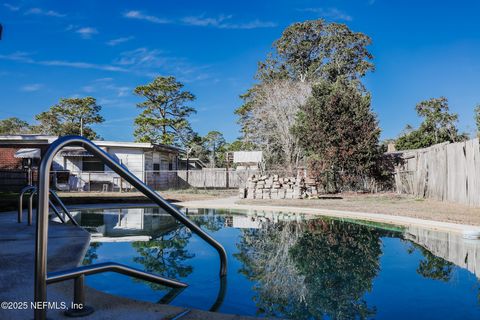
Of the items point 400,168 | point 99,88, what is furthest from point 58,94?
point 400,168

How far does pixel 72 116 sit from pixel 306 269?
33.4m

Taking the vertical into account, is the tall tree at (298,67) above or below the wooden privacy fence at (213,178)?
above

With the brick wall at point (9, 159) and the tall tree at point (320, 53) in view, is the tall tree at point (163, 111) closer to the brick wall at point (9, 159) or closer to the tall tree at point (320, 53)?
the tall tree at point (320, 53)

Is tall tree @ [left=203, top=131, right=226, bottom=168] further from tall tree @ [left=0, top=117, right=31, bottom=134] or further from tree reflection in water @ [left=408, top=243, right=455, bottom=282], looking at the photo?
tree reflection in water @ [left=408, top=243, right=455, bottom=282]

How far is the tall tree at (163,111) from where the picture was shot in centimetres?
3058

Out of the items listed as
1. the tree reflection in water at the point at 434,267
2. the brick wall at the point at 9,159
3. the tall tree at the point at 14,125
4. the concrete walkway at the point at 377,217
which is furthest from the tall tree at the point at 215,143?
the tree reflection in water at the point at 434,267

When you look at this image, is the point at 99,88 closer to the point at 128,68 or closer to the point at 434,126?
the point at 128,68

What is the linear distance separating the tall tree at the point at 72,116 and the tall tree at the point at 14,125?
816 cm

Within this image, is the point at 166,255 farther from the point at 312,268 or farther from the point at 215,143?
the point at 215,143

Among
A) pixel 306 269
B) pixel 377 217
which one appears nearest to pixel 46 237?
pixel 306 269

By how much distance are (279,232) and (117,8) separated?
25970mm

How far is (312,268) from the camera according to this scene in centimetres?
446

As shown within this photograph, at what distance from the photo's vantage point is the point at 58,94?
32594mm

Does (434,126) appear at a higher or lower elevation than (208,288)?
higher
